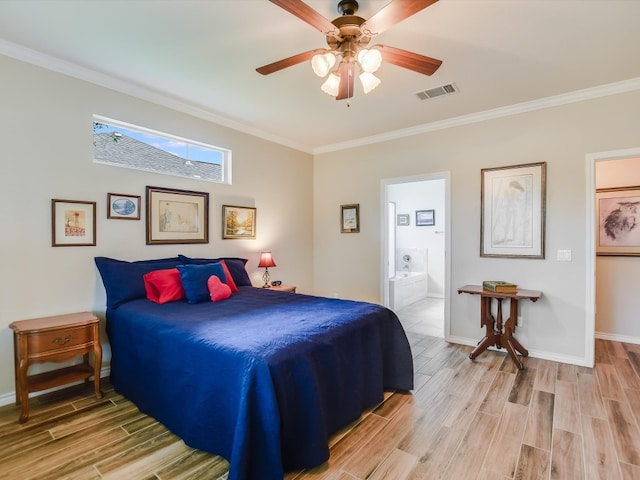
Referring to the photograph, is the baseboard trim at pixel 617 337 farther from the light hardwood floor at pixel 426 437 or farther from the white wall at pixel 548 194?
the light hardwood floor at pixel 426 437

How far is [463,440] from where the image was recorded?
6.98 ft

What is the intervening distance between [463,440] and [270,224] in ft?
11.2

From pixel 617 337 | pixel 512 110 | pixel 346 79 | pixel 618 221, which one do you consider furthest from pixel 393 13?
pixel 617 337

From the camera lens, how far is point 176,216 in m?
3.61

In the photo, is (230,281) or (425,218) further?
(425,218)

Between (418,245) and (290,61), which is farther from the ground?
(290,61)

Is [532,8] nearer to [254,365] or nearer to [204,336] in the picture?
[254,365]

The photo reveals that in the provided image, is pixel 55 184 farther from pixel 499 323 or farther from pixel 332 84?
pixel 499 323

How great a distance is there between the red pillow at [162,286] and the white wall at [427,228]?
5.07m

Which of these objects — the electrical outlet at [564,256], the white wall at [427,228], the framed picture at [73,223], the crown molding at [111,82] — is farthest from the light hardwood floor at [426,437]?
the white wall at [427,228]

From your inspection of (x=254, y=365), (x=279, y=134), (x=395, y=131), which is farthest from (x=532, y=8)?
(x=279, y=134)

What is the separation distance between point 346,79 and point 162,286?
2299mm

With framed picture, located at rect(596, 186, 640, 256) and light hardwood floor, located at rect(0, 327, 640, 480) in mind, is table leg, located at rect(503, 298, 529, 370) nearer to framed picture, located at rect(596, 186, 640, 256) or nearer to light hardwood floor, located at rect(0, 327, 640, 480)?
light hardwood floor, located at rect(0, 327, 640, 480)

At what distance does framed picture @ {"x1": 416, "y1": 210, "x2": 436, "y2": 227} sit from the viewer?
7262 mm
